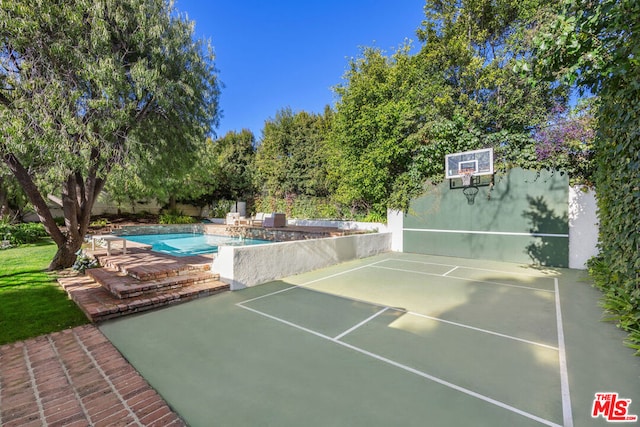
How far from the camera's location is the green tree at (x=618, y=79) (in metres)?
3.40

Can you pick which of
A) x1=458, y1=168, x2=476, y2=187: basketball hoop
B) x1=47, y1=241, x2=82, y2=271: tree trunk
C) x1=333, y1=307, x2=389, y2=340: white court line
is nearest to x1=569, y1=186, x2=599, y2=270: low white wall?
x1=458, y1=168, x2=476, y2=187: basketball hoop

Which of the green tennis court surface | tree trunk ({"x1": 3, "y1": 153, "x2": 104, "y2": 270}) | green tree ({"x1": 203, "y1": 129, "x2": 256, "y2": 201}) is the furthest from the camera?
green tree ({"x1": 203, "y1": 129, "x2": 256, "y2": 201})

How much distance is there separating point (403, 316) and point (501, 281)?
3.73 m

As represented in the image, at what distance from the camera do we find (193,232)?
1838cm

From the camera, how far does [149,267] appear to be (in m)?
5.82

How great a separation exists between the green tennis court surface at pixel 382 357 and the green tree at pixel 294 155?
1434cm

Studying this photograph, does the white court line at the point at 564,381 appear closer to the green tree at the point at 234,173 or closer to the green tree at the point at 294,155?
the green tree at the point at 294,155

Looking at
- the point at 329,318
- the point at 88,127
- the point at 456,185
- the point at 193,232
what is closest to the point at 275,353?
the point at 329,318

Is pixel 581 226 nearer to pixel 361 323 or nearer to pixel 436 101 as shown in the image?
pixel 436 101

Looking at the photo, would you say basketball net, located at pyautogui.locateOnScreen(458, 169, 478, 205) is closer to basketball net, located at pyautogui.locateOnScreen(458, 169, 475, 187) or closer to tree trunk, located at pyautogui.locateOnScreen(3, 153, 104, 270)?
basketball net, located at pyautogui.locateOnScreen(458, 169, 475, 187)

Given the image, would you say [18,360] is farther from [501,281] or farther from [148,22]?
[501,281]

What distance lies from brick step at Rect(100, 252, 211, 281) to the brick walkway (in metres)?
1.94

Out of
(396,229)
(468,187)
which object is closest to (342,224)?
(396,229)

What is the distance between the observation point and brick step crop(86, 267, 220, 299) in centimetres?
475
